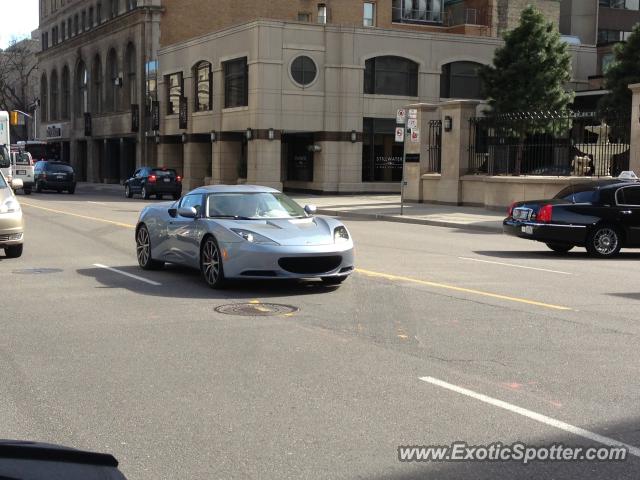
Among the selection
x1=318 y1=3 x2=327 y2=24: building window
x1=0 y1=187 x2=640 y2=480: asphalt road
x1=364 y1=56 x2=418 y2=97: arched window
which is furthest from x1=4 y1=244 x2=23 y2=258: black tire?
x1=318 y1=3 x2=327 y2=24: building window

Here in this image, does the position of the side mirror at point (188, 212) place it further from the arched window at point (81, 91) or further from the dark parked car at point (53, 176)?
the arched window at point (81, 91)

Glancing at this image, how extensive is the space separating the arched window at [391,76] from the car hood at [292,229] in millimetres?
35964

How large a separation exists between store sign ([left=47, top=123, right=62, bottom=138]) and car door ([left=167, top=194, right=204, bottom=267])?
70452 millimetres

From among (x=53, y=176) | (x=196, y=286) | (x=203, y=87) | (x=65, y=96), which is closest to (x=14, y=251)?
(x=196, y=286)

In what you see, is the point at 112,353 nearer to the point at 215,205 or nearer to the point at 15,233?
the point at 215,205

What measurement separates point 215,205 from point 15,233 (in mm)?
4438

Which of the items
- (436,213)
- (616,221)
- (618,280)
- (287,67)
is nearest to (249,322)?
(618,280)

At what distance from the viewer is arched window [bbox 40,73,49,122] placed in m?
82.7

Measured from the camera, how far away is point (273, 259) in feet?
33.8

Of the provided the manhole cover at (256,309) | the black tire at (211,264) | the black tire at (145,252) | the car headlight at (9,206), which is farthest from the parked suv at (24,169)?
the manhole cover at (256,309)

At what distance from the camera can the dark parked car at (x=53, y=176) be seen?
46125 millimetres

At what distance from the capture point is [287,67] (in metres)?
44.3

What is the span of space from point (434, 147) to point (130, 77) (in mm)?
34704

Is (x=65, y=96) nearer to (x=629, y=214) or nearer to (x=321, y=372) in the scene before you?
(x=629, y=214)
